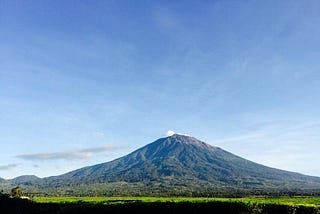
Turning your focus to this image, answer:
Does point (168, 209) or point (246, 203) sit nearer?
point (246, 203)

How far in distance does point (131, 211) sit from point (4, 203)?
4411 centimetres

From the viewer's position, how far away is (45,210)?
3332 inches

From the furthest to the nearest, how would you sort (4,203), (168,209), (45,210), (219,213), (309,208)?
(4,203) < (45,210) < (168,209) < (219,213) < (309,208)

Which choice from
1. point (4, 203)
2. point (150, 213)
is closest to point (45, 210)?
point (4, 203)

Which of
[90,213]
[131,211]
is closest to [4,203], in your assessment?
[90,213]

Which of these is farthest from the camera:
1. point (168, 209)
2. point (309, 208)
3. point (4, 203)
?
point (4, 203)

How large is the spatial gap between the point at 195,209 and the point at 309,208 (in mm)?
16959

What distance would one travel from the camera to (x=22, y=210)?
88.6m

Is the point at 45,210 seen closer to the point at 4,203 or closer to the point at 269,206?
the point at 4,203

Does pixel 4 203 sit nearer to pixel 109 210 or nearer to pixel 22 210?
pixel 22 210

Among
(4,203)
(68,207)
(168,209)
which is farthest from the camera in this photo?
(4,203)

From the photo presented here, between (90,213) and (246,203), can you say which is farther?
(90,213)

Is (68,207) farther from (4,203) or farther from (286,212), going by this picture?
(286,212)

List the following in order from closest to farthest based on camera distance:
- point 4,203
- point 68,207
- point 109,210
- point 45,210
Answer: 1. point 109,210
2. point 68,207
3. point 45,210
4. point 4,203
